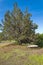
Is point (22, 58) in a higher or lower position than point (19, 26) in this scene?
lower

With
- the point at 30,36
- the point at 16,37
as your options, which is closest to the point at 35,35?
the point at 30,36

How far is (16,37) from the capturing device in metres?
32.8

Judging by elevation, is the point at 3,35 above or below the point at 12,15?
below

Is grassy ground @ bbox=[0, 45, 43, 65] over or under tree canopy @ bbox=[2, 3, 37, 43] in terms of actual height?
under

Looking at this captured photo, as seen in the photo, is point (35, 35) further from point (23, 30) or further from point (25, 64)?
point (25, 64)

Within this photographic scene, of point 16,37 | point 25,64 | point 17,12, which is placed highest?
point 17,12

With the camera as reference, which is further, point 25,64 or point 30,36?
point 30,36

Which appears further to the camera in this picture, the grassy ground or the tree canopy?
the tree canopy

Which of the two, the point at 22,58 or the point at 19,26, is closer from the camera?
the point at 22,58

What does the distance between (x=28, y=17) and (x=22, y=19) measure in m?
1.09

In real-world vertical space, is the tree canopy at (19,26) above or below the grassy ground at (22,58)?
above

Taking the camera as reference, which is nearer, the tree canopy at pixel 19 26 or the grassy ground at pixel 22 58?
the grassy ground at pixel 22 58

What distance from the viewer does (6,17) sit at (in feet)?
108

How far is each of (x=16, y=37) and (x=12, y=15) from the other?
153 inches
